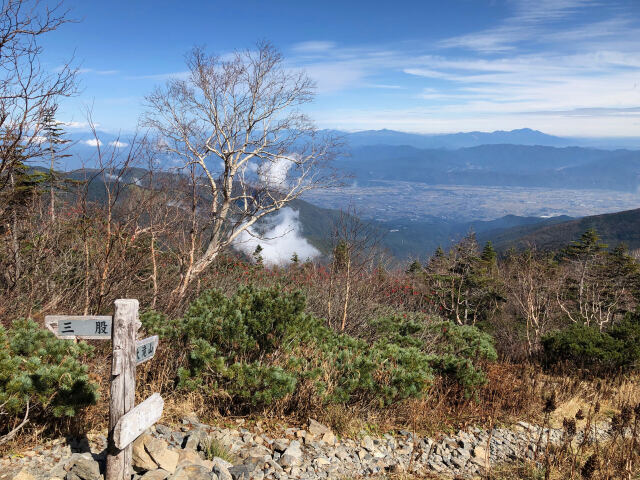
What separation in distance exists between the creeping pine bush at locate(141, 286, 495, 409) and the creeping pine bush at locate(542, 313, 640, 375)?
3.81m

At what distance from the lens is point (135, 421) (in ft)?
9.59

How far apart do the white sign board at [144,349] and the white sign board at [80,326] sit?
22 cm

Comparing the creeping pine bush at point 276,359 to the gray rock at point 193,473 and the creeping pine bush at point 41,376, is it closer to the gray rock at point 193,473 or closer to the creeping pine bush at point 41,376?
the gray rock at point 193,473

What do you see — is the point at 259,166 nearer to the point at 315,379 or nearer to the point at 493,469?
the point at 315,379

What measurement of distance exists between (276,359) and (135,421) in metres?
2.24

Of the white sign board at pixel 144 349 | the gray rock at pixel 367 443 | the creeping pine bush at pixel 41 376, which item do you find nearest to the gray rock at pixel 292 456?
the gray rock at pixel 367 443

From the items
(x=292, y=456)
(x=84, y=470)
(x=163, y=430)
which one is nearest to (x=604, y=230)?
(x=292, y=456)

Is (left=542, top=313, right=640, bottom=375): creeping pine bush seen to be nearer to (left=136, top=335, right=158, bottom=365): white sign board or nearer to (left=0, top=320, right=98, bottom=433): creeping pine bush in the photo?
(left=136, top=335, right=158, bottom=365): white sign board

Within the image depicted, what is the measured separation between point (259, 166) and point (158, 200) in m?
6.30

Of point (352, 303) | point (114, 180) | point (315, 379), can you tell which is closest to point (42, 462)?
point (315, 379)

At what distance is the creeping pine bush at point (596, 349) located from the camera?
7.64 m

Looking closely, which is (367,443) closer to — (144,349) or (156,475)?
(156,475)

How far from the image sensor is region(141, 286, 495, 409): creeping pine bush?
4.20 metres

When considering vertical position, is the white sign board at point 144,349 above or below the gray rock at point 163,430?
above
